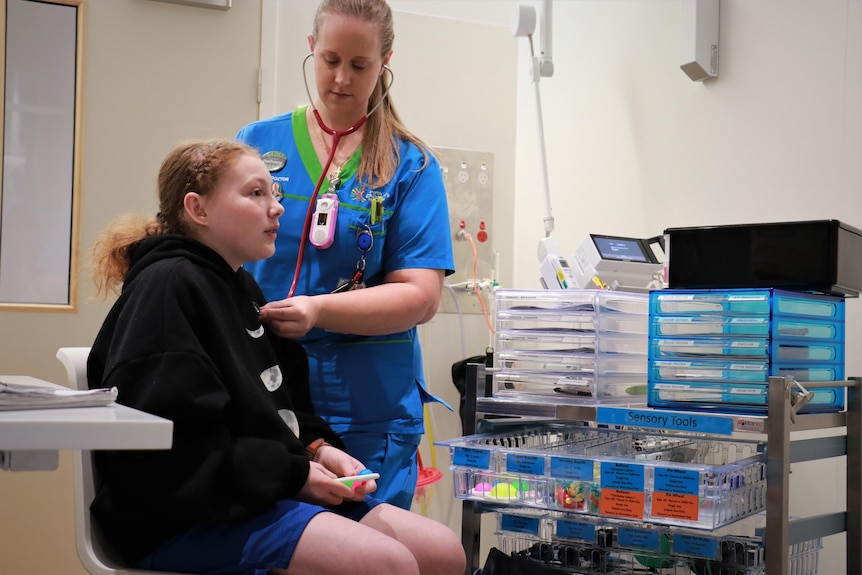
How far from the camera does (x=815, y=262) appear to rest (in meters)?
1.78

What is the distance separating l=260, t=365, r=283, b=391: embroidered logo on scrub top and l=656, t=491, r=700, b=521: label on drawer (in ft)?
2.57

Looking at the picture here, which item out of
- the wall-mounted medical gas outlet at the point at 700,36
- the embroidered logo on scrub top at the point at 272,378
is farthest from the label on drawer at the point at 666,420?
the wall-mounted medical gas outlet at the point at 700,36

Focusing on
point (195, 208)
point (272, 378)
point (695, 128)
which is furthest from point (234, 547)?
point (695, 128)

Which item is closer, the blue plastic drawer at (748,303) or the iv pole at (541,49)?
the blue plastic drawer at (748,303)

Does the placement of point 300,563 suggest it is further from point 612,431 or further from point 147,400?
point 612,431

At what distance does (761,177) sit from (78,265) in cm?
207

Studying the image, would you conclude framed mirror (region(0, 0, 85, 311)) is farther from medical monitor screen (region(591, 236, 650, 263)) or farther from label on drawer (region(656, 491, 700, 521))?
label on drawer (region(656, 491, 700, 521))

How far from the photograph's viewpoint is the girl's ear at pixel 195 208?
1.42 metres

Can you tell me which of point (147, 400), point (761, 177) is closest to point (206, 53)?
point (761, 177)

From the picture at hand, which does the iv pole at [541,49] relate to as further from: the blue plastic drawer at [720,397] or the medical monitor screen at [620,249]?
the blue plastic drawer at [720,397]

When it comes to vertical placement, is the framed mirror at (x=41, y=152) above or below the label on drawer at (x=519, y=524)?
above

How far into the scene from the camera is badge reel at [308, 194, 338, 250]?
1.54 meters

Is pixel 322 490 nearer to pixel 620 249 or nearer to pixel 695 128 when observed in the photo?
pixel 620 249

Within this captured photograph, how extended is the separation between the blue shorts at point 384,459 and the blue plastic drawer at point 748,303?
0.69 metres
